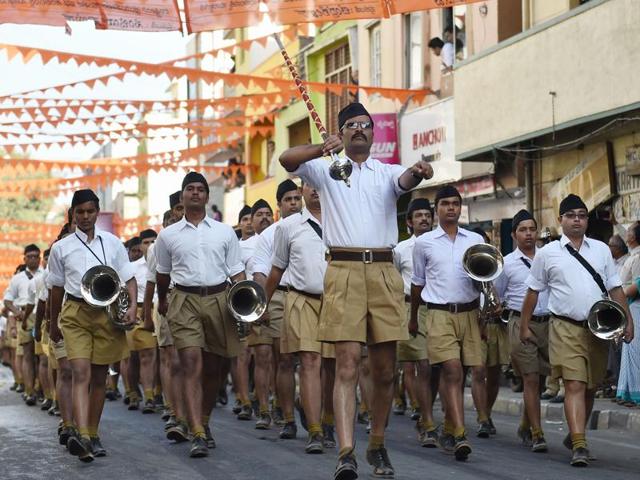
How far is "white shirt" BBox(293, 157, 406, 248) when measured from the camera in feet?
31.1

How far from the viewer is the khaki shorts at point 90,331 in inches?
456

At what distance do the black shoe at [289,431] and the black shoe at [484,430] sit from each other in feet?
5.36

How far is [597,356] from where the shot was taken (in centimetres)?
1128

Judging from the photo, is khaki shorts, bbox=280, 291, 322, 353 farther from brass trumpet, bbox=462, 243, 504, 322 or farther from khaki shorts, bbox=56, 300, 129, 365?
khaki shorts, bbox=56, 300, 129, 365

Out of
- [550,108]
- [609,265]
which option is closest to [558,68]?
[550,108]

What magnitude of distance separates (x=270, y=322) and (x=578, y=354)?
391 centimetres

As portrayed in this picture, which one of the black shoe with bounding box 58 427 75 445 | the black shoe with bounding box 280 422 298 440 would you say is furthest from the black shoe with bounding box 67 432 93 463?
the black shoe with bounding box 280 422 298 440

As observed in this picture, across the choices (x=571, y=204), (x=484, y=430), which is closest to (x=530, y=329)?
(x=484, y=430)

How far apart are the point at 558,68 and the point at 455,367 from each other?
35.5ft

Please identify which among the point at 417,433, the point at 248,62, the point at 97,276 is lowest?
the point at 417,433

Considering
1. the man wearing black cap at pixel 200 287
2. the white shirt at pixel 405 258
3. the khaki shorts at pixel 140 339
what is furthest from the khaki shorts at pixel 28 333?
the man wearing black cap at pixel 200 287

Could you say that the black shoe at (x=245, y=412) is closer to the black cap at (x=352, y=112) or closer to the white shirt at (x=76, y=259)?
the white shirt at (x=76, y=259)

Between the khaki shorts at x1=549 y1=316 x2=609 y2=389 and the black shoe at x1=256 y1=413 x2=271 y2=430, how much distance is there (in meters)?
3.87

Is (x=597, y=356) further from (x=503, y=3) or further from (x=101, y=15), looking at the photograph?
(x=503, y=3)
